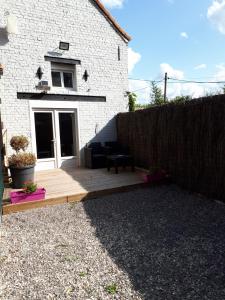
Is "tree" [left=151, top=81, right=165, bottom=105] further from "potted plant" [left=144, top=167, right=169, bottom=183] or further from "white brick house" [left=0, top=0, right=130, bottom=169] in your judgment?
"potted plant" [left=144, top=167, right=169, bottom=183]

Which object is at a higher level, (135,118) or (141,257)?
(135,118)

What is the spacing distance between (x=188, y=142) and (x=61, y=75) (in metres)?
5.28

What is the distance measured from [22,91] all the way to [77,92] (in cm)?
188

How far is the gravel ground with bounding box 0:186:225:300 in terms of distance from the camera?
2.66 meters

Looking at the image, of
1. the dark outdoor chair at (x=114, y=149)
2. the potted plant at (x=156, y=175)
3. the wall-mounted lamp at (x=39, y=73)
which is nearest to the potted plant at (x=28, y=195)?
the potted plant at (x=156, y=175)

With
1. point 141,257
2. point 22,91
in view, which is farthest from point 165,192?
point 22,91

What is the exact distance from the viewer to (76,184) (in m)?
6.75

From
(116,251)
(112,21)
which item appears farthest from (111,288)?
(112,21)

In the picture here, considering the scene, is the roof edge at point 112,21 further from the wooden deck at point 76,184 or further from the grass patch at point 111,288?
the grass patch at point 111,288

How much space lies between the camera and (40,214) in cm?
505

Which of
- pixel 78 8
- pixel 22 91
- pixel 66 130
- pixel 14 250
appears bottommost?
pixel 14 250

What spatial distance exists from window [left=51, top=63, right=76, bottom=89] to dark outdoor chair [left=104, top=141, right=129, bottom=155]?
96.5 inches

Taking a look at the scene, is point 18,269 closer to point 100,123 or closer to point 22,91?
point 22,91

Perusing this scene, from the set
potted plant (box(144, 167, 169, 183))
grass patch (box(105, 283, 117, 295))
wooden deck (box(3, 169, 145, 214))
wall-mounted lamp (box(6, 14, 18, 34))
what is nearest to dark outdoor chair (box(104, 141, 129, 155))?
wooden deck (box(3, 169, 145, 214))
